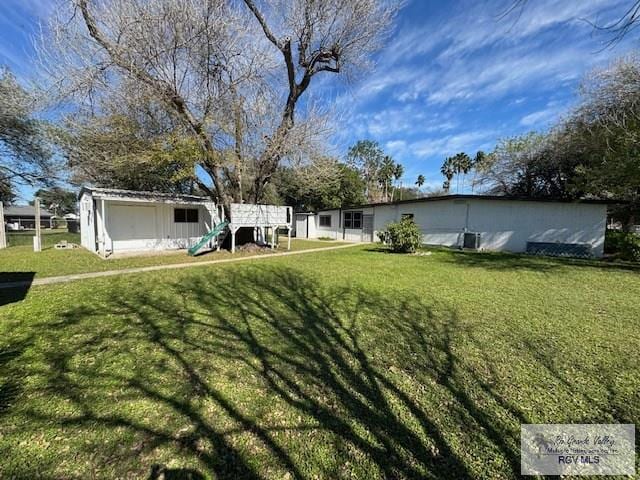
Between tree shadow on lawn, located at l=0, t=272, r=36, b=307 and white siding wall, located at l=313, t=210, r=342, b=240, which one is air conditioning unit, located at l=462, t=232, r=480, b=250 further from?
tree shadow on lawn, located at l=0, t=272, r=36, b=307

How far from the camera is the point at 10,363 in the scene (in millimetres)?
2836

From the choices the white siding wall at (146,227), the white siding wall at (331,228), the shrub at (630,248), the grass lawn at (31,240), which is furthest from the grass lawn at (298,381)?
the white siding wall at (331,228)

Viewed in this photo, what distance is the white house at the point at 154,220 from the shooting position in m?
11.3

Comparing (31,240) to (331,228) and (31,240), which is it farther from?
(331,228)

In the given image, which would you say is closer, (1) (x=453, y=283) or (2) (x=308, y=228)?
(1) (x=453, y=283)

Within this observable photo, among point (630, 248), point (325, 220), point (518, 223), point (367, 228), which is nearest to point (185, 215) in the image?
point (367, 228)

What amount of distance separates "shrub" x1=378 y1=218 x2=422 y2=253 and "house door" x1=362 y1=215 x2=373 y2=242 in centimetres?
741

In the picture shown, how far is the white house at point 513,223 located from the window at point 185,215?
12711 millimetres

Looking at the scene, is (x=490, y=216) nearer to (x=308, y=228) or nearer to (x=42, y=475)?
(x=308, y=228)

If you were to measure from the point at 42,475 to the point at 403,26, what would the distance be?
13853mm

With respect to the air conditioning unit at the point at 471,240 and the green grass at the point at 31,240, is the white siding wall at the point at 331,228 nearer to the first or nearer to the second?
the air conditioning unit at the point at 471,240

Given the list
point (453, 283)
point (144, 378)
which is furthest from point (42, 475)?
point (453, 283)

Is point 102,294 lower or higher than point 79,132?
lower

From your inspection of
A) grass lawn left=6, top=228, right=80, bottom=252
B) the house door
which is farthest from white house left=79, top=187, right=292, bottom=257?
the house door
